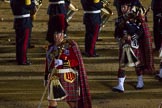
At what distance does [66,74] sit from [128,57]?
198cm

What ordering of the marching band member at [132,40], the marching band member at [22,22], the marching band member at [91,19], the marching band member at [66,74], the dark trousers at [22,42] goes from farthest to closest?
the marching band member at [91,19]
the dark trousers at [22,42]
the marching band member at [22,22]
the marching band member at [132,40]
the marching band member at [66,74]

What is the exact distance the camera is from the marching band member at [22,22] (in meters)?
9.79

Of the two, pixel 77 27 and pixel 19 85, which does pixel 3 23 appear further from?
pixel 19 85

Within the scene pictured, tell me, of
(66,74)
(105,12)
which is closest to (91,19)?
(105,12)

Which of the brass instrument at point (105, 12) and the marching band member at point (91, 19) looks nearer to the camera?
the marching band member at point (91, 19)

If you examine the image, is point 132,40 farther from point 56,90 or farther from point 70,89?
point 56,90

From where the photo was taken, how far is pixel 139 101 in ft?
26.4

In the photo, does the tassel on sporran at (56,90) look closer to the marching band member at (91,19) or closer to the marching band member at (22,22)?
the marching band member at (22,22)

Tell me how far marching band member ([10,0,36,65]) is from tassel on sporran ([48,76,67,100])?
366 cm

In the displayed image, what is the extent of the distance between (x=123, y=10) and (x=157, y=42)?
311 cm

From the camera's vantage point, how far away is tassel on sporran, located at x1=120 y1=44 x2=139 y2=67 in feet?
26.6

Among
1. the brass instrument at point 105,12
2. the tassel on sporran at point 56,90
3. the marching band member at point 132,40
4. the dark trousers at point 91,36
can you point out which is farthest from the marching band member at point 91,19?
the tassel on sporran at point 56,90

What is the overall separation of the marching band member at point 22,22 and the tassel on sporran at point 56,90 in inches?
144

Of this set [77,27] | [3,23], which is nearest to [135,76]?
[77,27]
